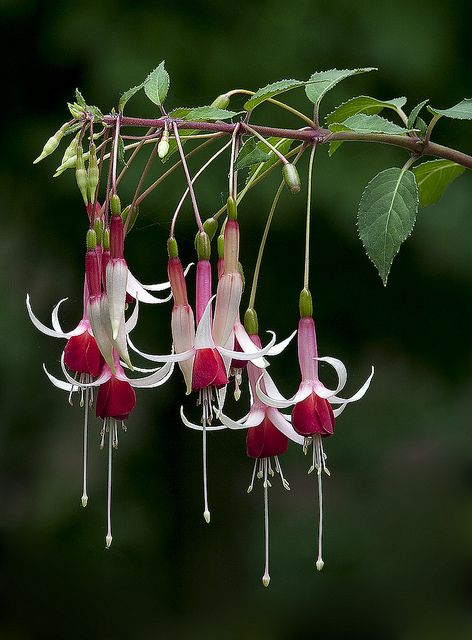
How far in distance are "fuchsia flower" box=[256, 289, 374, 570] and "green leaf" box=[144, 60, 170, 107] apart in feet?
0.80

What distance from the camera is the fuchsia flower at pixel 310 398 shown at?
36.8 inches

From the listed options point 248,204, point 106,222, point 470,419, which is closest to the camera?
point 106,222

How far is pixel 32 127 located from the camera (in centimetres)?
256

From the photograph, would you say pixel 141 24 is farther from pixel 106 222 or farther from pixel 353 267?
pixel 106 222

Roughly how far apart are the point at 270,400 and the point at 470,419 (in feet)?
5.68

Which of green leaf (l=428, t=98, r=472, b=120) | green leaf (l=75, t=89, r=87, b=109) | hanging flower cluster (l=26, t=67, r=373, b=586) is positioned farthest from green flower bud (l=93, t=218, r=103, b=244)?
green leaf (l=428, t=98, r=472, b=120)

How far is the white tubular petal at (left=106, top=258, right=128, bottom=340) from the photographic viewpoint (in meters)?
0.86

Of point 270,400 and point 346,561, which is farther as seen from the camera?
point 346,561

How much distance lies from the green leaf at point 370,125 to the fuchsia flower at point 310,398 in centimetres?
17

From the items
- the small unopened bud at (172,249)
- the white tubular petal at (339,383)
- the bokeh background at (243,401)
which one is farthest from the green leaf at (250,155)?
the bokeh background at (243,401)

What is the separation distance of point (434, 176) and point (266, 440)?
418 mm

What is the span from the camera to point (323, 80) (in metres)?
0.95

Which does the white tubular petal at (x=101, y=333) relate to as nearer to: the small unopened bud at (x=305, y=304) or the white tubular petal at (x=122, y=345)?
the white tubular petal at (x=122, y=345)

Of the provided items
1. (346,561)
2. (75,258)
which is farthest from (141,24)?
(346,561)
